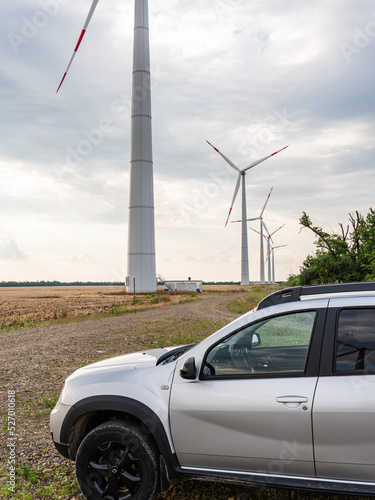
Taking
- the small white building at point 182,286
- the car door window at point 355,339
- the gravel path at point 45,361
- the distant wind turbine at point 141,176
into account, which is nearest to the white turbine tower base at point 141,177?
the distant wind turbine at point 141,176

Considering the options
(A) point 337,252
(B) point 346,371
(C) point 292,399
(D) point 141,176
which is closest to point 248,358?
(C) point 292,399

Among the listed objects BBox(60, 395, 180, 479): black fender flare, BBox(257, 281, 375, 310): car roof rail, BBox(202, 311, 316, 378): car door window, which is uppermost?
BBox(257, 281, 375, 310): car roof rail

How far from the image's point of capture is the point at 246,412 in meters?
3.33

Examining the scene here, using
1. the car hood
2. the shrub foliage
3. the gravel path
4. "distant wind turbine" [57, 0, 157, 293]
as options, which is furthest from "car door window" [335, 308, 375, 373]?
"distant wind turbine" [57, 0, 157, 293]

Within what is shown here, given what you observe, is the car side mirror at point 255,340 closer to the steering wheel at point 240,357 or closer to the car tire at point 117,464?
the steering wheel at point 240,357

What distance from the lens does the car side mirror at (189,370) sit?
3.45m

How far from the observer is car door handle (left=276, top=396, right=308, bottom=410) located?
126 inches

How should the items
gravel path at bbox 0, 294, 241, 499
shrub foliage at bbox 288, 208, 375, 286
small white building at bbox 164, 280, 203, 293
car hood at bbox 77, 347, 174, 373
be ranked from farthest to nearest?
small white building at bbox 164, 280, 203, 293
shrub foliage at bbox 288, 208, 375, 286
gravel path at bbox 0, 294, 241, 499
car hood at bbox 77, 347, 174, 373

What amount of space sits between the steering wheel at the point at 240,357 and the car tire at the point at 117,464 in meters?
A: 0.97

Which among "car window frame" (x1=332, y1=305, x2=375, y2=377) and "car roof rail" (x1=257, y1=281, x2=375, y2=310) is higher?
"car roof rail" (x1=257, y1=281, x2=375, y2=310)

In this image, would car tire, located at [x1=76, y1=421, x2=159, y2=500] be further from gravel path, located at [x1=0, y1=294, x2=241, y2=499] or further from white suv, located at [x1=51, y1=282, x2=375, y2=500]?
gravel path, located at [x1=0, y1=294, x2=241, y2=499]

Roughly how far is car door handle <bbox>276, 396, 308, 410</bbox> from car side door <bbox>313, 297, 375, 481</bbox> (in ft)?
0.32

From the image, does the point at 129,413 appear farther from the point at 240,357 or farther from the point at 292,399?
the point at 292,399

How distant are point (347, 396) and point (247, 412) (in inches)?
29.1
